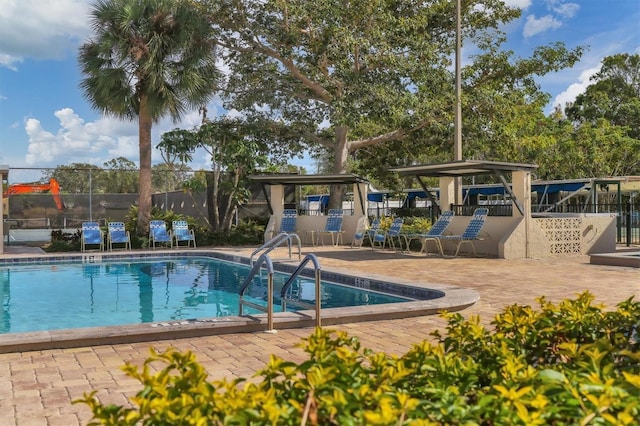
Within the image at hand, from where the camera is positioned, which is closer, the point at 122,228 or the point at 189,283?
the point at 189,283

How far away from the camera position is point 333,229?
18828 mm

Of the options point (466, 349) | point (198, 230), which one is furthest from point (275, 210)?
point (466, 349)

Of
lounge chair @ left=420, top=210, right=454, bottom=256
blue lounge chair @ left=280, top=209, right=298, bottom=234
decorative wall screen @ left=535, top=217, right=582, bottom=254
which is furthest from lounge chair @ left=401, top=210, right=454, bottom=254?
blue lounge chair @ left=280, top=209, right=298, bottom=234

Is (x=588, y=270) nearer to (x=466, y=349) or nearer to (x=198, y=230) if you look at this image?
(x=466, y=349)

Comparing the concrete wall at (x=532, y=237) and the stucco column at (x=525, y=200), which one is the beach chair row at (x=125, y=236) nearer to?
the concrete wall at (x=532, y=237)

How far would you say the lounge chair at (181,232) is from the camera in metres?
18.3

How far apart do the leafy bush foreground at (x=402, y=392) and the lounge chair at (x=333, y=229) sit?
16386mm

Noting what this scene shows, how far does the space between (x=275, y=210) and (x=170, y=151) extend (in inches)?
159

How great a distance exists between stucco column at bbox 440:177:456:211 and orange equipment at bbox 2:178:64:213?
1215 centimetres

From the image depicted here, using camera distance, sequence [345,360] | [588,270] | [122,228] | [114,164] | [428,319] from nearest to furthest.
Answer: [345,360]
[428,319]
[588,270]
[122,228]
[114,164]

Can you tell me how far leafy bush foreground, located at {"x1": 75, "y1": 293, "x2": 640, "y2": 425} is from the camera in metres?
1.51

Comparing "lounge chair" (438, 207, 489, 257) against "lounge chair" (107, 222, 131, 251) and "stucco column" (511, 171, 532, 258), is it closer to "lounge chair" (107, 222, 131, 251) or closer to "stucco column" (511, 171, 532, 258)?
"stucco column" (511, 171, 532, 258)

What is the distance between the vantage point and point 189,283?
469 inches

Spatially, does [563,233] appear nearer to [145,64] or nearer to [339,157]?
[339,157]
